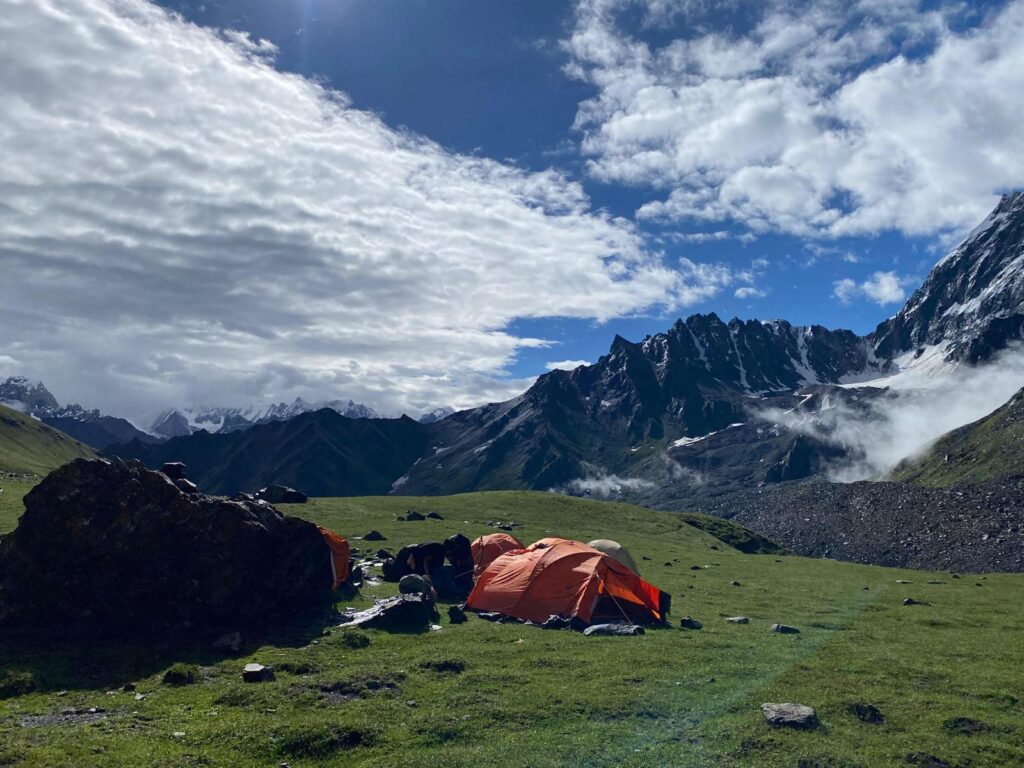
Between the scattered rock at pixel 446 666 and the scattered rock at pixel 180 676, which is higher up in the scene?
the scattered rock at pixel 446 666

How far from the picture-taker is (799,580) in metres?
62.1

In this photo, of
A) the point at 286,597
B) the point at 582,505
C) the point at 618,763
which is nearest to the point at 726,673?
the point at 618,763

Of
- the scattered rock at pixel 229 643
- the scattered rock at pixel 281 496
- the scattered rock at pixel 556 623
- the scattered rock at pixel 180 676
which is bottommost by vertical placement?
the scattered rock at pixel 180 676

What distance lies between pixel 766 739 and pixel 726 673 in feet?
22.7

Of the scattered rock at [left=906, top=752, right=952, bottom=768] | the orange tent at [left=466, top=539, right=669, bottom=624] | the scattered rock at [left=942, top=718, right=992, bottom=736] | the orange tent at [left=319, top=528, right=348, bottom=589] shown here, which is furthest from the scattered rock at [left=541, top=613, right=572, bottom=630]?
the scattered rock at [left=906, top=752, right=952, bottom=768]

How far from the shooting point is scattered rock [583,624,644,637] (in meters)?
33.1

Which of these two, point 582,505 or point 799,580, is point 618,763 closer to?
point 799,580

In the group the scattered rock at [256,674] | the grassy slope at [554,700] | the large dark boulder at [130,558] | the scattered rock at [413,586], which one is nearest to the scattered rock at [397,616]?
the grassy slope at [554,700]

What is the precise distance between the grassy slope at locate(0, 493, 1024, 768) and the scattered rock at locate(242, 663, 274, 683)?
1.34ft

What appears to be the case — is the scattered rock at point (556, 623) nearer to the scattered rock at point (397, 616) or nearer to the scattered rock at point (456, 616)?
the scattered rock at point (456, 616)

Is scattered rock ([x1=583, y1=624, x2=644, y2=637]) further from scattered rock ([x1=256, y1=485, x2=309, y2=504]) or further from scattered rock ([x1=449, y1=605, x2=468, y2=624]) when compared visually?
scattered rock ([x1=256, y1=485, x2=309, y2=504])

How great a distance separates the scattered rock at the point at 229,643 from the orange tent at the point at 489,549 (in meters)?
20.5

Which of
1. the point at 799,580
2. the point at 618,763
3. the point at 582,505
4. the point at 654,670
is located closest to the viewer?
the point at 618,763

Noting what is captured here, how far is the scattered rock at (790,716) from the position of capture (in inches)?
805
